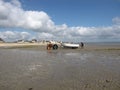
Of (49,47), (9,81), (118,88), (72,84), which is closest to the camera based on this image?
(118,88)

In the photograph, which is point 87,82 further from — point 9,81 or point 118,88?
point 9,81

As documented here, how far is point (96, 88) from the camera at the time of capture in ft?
37.2

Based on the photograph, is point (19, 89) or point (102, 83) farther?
point (102, 83)

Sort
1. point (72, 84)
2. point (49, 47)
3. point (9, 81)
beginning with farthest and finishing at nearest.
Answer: point (49, 47), point (9, 81), point (72, 84)

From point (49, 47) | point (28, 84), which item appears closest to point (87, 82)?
point (28, 84)

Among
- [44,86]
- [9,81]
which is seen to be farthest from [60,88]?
[9,81]

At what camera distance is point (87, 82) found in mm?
12859

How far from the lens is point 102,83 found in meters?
12.5

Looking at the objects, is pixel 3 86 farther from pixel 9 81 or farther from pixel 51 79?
pixel 51 79

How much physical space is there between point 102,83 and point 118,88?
1359 mm

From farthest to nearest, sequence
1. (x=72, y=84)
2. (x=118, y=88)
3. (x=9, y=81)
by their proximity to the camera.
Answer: (x=9, y=81) → (x=72, y=84) → (x=118, y=88)

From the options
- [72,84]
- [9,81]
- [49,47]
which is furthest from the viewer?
[49,47]

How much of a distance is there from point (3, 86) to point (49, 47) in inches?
1604

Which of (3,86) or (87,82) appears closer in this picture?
(3,86)
